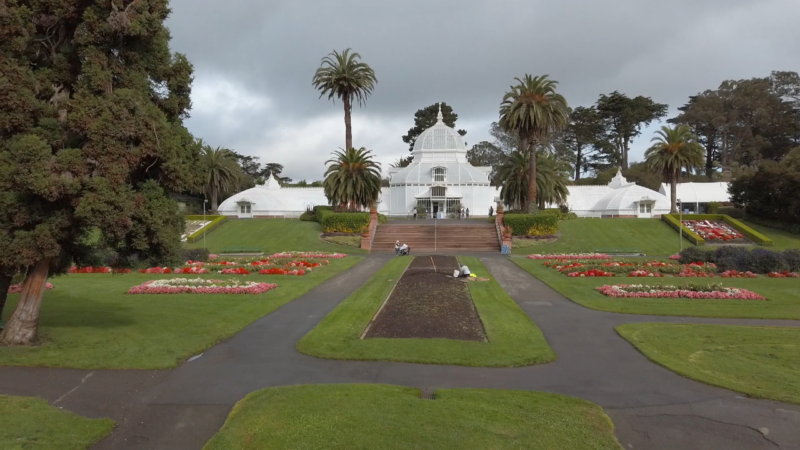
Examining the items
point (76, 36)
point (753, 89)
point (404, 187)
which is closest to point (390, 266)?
point (76, 36)

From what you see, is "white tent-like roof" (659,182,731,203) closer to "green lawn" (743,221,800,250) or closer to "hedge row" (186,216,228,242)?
"green lawn" (743,221,800,250)

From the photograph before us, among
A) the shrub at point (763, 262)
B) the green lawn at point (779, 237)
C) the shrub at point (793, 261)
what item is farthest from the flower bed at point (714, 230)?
the shrub at point (763, 262)

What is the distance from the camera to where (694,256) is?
93.2 feet

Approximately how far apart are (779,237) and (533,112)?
22416 mm

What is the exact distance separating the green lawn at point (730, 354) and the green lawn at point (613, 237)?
1041 inches

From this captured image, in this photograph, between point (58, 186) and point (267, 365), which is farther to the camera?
Result: point (267, 365)

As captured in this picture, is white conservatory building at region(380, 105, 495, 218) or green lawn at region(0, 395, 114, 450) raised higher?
white conservatory building at region(380, 105, 495, 218)

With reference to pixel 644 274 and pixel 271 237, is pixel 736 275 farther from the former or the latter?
pixel 271 237

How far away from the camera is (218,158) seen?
6191 centimetres

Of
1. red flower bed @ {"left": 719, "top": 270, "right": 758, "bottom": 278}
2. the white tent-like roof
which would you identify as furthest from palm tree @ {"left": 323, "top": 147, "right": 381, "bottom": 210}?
the white tent-like roof

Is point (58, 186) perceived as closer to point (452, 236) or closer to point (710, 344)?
point (710, 344)

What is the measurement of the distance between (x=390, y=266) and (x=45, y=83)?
20.6 meters

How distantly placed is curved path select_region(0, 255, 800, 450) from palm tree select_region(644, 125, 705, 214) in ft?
147

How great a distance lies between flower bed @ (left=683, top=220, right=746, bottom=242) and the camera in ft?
142
